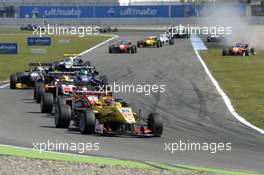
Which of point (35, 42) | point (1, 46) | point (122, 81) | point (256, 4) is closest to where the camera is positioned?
point (122, 81)

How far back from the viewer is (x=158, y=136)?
49.4ft

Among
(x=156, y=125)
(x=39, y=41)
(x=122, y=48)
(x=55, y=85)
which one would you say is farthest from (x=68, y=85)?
(x=39, y=41)

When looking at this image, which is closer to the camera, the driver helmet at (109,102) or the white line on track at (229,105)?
the driver helmet at (109,102)

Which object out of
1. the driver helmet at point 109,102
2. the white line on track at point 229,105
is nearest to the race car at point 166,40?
the white line on track at point 229,105

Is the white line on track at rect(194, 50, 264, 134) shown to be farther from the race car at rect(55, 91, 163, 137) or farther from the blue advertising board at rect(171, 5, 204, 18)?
the blue advertising board at rect(171, 5, 204, 18)

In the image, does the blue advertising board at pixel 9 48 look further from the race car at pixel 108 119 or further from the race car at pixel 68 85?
the race car at pixel 108 119

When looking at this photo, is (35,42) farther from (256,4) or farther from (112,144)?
(256,4)

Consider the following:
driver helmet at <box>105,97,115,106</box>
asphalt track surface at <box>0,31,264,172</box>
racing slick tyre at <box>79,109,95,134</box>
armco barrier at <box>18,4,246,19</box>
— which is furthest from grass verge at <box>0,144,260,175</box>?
armco barrier at <box>18,4,246,19</box>

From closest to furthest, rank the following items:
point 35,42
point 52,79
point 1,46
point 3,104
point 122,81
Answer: point 3,104
point 52,79
point 122,81
point 1,46
point 35,42

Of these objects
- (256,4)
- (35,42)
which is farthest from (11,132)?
(256,4)

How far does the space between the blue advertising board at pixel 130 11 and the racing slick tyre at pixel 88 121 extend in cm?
8900

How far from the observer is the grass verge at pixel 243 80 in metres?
20.2

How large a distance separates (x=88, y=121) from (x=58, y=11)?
93.7 meters

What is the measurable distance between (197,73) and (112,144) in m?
19.8
